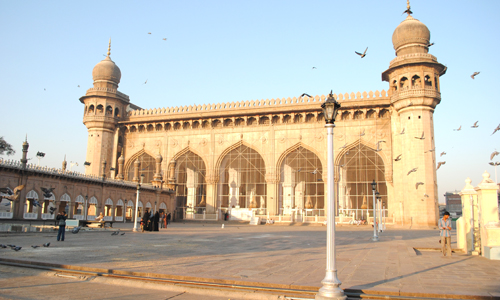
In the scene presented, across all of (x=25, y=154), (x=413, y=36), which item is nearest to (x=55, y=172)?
(x=25, y=154)

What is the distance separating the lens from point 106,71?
33844 mm

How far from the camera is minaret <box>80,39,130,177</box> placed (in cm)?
3347

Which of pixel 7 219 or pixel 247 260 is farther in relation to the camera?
pixel 7 219

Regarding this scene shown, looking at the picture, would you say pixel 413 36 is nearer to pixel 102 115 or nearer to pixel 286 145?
pixel 286 145

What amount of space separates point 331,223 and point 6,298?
3.77 meters

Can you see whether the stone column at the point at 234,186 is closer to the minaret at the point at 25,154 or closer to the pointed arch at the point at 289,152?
the pointed arch at the point at 289,152

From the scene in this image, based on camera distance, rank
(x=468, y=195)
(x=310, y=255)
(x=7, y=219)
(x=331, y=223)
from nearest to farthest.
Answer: (x=331, y=223) < (x=310, y=255) < (x=468, y=195) < (x=7, y=219)

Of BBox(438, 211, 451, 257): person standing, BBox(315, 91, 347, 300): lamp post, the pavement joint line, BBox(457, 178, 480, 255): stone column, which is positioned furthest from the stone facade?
BBox(315, 91, 347, 300): lamp post

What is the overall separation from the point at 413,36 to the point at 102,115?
83.3 feet

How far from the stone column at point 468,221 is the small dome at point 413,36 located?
2006 centimetres

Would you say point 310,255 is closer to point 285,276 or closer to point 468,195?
point 285,276

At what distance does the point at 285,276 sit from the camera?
567 cm

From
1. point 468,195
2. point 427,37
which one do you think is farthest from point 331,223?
point 427,37

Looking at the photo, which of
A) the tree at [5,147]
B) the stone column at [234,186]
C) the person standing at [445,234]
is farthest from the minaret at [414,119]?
the tree at [5,147]
